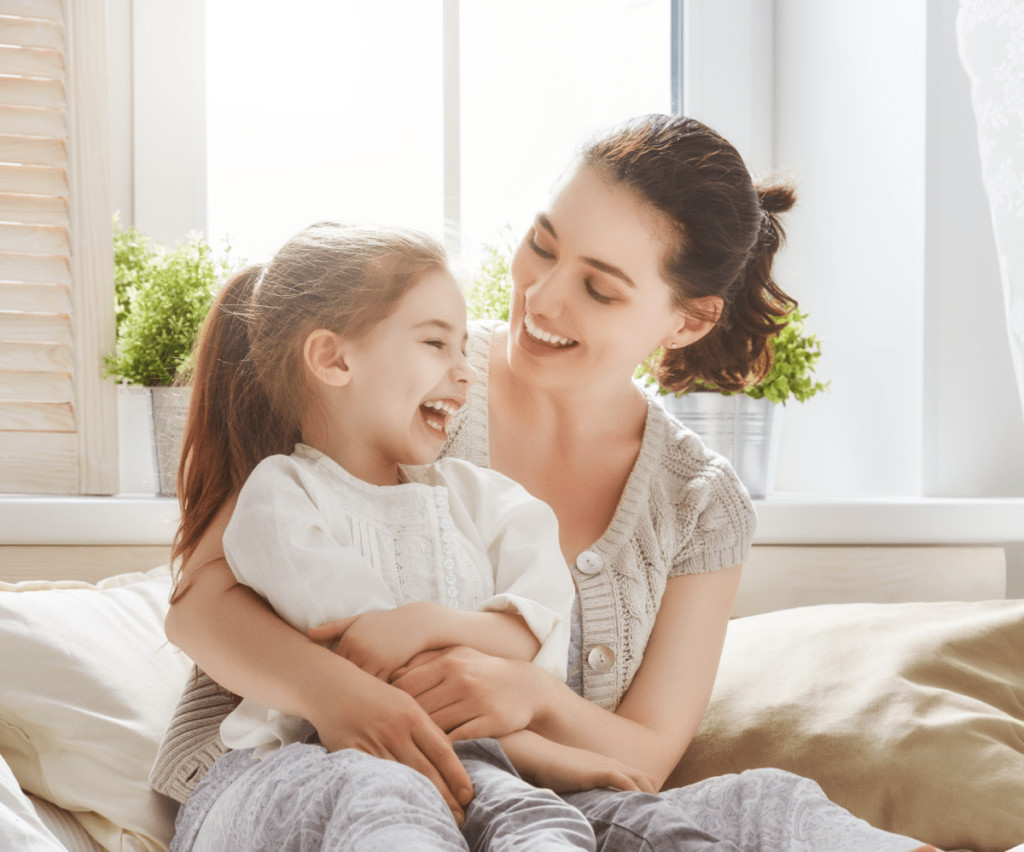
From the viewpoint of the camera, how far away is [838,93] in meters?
1.87

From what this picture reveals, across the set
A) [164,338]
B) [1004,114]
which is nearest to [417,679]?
[164,338]

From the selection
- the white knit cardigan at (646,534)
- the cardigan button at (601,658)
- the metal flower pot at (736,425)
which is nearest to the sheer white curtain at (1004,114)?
the metal flower pot at (736,425)

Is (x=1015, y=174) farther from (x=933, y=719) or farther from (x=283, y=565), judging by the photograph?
(x=283, y=565)

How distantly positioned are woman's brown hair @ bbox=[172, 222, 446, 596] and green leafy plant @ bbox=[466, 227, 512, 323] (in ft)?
2.38

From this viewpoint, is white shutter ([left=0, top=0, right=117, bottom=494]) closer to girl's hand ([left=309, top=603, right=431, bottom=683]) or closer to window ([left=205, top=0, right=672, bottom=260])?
window ([left=205, top=0, right=672, bottom=260])

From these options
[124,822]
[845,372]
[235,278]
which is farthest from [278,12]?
[124,822]

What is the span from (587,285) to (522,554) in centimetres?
33

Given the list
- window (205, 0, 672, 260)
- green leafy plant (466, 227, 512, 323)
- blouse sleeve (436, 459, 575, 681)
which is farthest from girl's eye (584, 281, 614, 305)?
window (205, 0, 672, 260)

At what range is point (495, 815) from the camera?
2.06 ft

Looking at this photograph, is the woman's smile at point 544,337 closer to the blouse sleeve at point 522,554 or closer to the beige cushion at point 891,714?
the blouse sleeve at point 522,554

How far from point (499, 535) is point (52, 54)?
111cm

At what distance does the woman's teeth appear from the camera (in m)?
1.05

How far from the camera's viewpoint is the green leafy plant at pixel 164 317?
1454mm

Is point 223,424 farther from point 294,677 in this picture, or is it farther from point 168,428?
point 168,428
